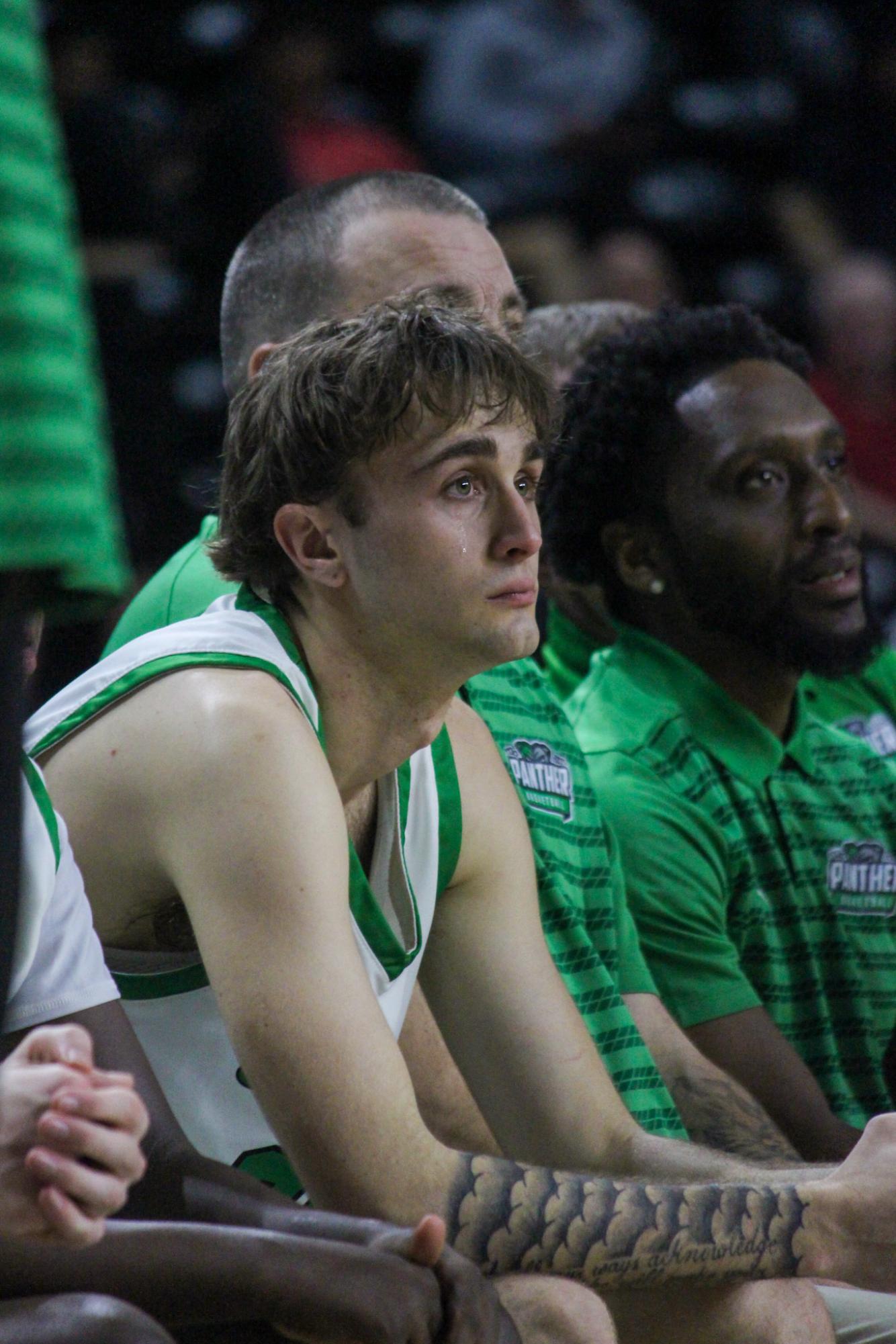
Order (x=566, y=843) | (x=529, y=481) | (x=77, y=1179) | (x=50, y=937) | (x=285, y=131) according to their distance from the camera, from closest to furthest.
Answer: (x=77, y=1179) → (x=50, y=937) → (x=529, y=481) → (x=566, y=843) → (x=285, y=131)

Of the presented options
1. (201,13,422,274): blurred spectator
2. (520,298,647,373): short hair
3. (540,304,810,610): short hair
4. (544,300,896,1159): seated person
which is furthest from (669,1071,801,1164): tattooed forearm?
(201,13,422,274): blurred spectator

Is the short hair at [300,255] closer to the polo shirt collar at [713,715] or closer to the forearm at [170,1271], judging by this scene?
the polo shirt collar at [713,715]

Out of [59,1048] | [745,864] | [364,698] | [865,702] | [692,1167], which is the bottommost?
[865,702]

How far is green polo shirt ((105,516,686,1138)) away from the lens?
8.54 feet

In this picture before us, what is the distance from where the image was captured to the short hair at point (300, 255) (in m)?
3.05

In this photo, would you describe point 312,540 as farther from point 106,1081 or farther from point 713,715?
point 713,715

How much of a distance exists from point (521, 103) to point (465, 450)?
14.4ft

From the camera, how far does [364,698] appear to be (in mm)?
2178

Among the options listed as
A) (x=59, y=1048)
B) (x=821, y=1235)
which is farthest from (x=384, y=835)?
(x=59, y=1048)

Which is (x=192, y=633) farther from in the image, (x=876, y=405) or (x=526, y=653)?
(x=876, y=405)

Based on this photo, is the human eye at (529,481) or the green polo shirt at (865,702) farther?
the green polo shirt at (865,702)

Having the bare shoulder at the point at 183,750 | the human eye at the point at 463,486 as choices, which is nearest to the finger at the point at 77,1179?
the bare shoulder at the point at 183,750

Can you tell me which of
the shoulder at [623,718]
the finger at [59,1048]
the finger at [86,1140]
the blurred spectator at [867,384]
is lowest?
the blurred spectator at [867,384]

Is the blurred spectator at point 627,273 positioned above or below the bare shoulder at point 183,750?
below
